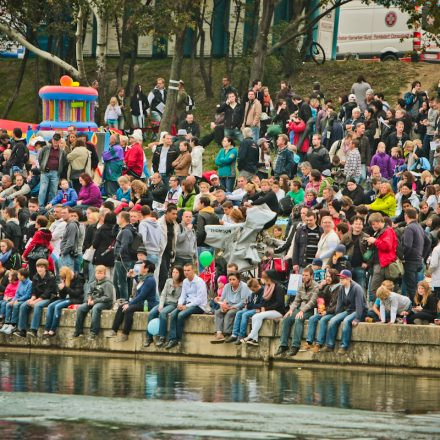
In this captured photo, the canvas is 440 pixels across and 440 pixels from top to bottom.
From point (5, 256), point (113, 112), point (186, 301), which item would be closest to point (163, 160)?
point (5, 256)

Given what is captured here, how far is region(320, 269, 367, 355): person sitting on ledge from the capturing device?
25.1 meters

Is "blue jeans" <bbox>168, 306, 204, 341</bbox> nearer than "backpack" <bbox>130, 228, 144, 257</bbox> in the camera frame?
Yes

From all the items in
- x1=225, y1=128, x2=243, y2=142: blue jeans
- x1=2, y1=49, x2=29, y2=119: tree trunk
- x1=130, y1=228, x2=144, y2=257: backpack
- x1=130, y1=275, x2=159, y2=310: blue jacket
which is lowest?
x1=130, y1=275, x2=159, y2=310: blue jacket

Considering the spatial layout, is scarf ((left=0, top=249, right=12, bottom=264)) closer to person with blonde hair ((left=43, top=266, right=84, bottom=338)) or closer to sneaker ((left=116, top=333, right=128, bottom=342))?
person with blonde hair ((left=43, top=266, right=84, bottom=338))

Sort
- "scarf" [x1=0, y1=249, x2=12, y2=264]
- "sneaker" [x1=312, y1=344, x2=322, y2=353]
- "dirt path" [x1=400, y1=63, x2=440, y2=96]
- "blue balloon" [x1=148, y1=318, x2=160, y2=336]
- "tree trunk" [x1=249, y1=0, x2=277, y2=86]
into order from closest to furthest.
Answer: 1. "sneaker" [x1=312, y1=344, x2=322, y2=353]
2. "blue balloon" [x1=148, y1=318, x2=160, y2=336]
3. "scarf" [x1=0, y1=249, x2=12, y2=264]
4. "tree trunk" [x1=249, y1=0, x2=277, y2=86]
5. "dirt path" [x1=400, y1=63, x2=440, y2=96]

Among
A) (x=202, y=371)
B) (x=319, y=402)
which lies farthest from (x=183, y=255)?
(x=319, y=402)

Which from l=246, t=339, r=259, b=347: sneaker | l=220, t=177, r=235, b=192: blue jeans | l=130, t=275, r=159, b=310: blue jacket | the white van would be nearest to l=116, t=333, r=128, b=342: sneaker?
l=130, t=275, r=159, b=310: blue jacket

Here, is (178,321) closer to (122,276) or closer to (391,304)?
(122,276)

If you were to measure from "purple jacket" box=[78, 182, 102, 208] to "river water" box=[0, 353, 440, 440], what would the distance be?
22.7 feet

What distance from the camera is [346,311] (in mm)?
25281

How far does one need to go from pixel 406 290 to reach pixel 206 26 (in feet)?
121

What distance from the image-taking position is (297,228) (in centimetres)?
2727

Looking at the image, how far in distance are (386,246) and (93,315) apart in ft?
16.3

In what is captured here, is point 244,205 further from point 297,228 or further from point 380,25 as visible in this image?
point 380,25
